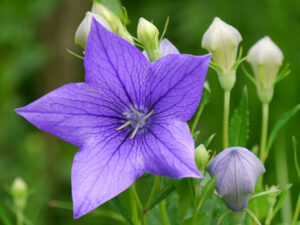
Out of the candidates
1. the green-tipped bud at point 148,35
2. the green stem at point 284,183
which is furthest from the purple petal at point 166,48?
the green stem at point 284,183

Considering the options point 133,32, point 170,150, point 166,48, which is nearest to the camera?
point 170,150

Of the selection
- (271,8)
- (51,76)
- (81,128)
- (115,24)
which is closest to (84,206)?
(81,128)

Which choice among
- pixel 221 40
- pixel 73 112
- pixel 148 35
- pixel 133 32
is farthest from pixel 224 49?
pixel 133 32

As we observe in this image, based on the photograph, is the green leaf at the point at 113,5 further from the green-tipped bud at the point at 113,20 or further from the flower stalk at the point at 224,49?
the flower stalk at the point at 224,49

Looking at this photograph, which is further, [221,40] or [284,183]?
[284,183]

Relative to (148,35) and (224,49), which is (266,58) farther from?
(148,35)

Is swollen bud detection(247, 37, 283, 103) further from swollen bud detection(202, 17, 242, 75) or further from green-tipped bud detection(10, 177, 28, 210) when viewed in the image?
green-tipped bud detection(10, 177, 28, 210)

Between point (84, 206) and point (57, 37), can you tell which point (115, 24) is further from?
point (57, 37)
